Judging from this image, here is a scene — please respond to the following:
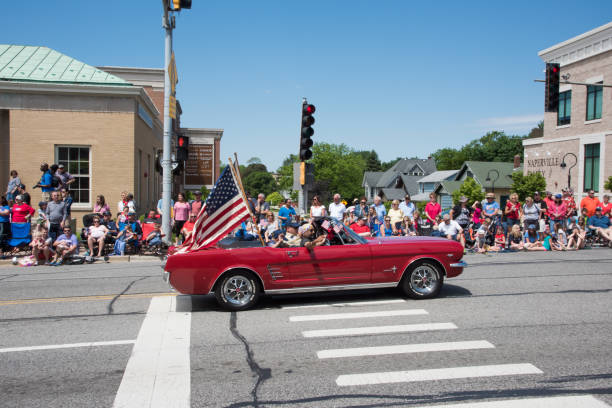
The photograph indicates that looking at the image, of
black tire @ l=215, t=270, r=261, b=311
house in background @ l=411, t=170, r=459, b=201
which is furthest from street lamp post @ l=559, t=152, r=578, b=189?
house in background @ l=411, t=170, r=459, b=201

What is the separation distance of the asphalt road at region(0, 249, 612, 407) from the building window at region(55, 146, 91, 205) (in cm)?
1041

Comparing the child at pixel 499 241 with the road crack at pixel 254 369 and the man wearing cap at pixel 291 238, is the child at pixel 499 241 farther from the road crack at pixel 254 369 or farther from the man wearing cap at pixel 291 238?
the road crack at pixel 254 369

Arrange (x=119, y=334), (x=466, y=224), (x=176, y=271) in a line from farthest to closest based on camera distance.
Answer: (x=466, y=224) → (x=176, y=271) → (x=119, y=334)

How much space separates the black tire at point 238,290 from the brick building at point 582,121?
2573 centimetres

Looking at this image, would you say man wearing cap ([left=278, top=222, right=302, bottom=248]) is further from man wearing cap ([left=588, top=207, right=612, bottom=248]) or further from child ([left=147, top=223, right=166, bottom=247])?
man wearing cap ([left=588, top=207, right=612, bottom=248])

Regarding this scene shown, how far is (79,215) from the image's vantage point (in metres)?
18.7

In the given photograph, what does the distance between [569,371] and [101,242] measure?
→ 39.1ft

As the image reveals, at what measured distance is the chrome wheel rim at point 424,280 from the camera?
7949 millimetres

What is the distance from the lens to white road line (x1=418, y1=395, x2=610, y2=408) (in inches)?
157

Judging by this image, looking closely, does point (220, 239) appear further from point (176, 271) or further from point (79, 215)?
point (79, 215)

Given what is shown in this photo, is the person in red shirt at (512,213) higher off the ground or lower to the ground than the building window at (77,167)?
lower

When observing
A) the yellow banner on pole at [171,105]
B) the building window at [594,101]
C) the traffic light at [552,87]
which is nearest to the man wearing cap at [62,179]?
the yellow banner on pole at [171,105]

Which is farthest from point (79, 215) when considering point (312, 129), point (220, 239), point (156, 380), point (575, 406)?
point (575, 406)

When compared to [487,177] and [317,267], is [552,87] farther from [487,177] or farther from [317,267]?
[487,177]
